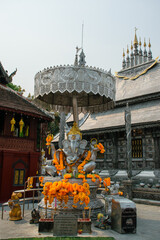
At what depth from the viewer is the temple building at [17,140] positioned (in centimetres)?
1362

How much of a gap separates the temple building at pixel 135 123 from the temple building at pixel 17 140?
568 cm

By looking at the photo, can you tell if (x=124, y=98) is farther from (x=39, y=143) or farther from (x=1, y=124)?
(x=1, y=124)

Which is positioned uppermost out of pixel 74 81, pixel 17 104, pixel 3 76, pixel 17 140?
pixel 3 76

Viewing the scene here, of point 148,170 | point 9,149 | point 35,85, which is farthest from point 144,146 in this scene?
point 35,85

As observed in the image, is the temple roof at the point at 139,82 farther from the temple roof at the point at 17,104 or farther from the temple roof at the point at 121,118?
the temple roof at the point at 17,104

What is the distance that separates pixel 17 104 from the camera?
1500 centimetres

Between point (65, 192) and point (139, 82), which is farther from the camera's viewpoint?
point (139, 82)

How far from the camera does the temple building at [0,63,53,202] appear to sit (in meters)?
13.6

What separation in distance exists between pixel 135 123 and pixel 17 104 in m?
8.94

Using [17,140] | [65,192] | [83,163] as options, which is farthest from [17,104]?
[65,192]

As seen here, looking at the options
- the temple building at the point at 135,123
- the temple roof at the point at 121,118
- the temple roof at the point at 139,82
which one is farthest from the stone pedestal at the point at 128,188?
the temple roof at the point at 139,82

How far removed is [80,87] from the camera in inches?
306

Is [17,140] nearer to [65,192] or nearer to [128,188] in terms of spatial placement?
[128,188]

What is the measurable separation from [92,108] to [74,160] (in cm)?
411
